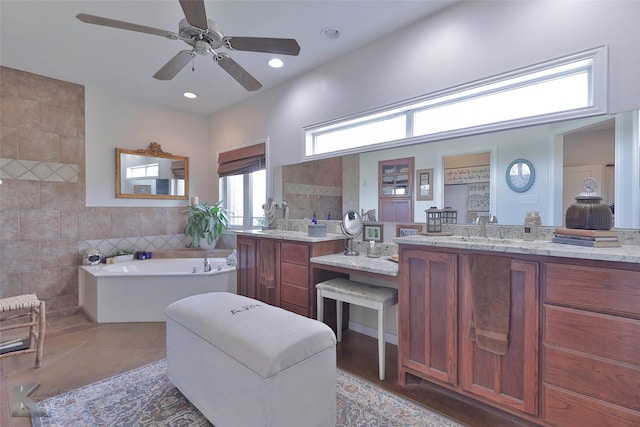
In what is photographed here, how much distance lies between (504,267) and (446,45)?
176cm

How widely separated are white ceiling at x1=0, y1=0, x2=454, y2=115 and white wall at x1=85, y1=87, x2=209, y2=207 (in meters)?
0.35

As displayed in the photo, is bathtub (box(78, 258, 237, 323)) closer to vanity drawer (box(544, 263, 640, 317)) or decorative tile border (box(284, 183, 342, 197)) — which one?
decorative tile border (box(284, 183, 342, 197))

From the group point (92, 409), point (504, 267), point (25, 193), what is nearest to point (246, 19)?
point (504, 267)

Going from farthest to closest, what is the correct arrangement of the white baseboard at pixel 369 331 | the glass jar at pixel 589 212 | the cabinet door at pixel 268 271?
the cabinet door at pixel 268 271, the white baseboard at pixel 369 331, the glass jar at pixel 589 212

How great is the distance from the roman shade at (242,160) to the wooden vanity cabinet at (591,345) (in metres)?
3.34

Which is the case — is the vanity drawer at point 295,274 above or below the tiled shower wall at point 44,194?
below

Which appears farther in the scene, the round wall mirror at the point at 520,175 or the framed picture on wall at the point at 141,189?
the framed picture on wall at the point at 141,189

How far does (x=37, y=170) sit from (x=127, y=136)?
107cm

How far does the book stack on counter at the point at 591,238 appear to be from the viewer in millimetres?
1552

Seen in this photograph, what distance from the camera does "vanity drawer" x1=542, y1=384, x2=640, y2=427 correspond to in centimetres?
135

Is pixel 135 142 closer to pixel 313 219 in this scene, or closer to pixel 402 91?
pixel 313 219

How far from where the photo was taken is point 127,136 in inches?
163

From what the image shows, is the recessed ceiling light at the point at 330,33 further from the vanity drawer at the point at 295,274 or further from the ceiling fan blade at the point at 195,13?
the vanity drawer at the point at 295,274

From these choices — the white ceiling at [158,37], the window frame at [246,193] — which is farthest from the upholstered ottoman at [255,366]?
the window frame at [246,193]
